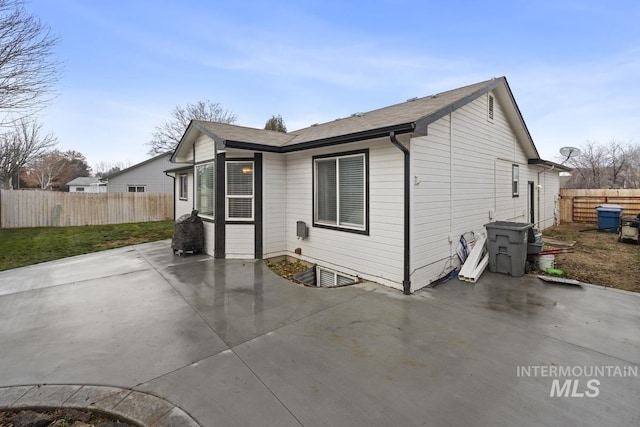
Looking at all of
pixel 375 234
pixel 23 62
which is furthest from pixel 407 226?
pixel 23 62

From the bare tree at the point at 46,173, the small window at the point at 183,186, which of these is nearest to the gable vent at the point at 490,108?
the small window at the point at 183,186

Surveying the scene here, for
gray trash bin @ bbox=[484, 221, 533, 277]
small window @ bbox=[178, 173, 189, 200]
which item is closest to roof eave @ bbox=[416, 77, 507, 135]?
gray trash bin @ bbox=[484, 221, 533, 277]

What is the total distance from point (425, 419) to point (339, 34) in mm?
12937

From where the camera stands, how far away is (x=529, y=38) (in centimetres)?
962

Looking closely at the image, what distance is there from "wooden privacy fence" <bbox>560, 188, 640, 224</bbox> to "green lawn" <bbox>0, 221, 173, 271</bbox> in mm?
19030

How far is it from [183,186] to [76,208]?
7502mm

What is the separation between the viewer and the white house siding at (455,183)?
16.6 ft

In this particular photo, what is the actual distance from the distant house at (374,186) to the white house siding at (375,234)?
21mm

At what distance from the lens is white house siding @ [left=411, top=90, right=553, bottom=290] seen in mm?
5069

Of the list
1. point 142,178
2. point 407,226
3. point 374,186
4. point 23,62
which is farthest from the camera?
point 142,178

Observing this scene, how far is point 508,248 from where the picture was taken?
5848 millimetres

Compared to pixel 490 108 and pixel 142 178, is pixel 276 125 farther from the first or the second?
pixel 490 108

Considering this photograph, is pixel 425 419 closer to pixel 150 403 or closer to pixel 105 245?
pixel 150 403

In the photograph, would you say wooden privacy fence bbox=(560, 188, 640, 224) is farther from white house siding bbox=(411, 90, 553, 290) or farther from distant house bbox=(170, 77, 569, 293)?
white house siding bbox=(411, 90, 553, 290)
